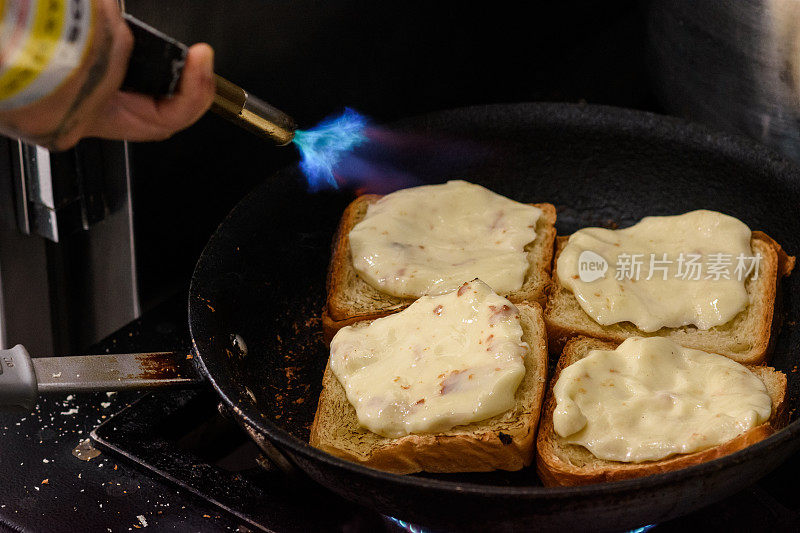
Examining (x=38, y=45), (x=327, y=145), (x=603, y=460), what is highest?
(x=38, y=45)

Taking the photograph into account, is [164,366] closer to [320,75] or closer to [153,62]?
[153,62]

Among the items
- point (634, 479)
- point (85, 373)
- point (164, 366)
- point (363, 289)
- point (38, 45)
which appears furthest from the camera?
point (363, 289)

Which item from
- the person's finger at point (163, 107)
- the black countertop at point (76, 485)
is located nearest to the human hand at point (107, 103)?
the person's finger at point (163, 107)

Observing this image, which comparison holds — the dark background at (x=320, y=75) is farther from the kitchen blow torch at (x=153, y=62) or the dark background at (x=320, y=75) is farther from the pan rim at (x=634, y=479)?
the kitchen blow torch at (x=153, y=62)

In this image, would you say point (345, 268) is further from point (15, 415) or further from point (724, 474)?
point (724, 474)

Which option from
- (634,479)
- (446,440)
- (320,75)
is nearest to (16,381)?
(446,440)

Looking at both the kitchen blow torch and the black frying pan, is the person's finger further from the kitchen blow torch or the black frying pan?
the black frying pan
